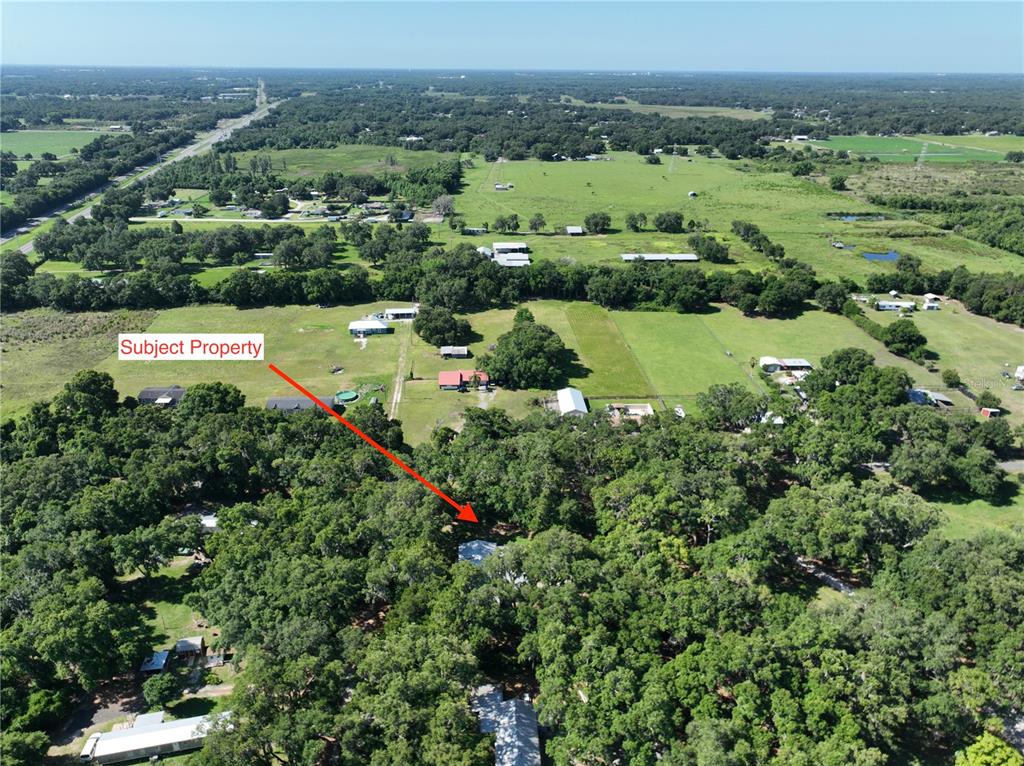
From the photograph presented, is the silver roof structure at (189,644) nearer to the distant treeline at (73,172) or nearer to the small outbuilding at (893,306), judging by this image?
the small outbuilding at (893,306)

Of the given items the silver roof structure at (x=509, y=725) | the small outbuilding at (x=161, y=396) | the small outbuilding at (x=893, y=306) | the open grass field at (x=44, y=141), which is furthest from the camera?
the open grass field at (x=44, y=141)

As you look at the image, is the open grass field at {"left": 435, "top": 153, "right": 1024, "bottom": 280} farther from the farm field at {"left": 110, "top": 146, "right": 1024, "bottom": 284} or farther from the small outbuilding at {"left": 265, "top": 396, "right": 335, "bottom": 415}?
the small outbuilding at {"left": 265, "top": 396, "right": 335, "bottom": 415}

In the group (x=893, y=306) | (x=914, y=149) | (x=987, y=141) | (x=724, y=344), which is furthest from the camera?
(x=987, y=141)

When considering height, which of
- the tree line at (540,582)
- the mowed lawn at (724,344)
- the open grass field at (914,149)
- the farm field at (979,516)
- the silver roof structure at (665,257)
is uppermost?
the open grass field at (914,149)

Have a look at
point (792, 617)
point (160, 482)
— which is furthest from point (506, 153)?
point (792, 617)

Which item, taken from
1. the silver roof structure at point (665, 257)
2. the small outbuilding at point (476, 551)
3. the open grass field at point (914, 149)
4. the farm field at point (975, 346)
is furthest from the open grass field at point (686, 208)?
the small outbuilding at point (476, 551)

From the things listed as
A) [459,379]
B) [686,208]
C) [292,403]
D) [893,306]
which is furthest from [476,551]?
[686,208]

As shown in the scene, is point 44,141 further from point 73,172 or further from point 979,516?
point 979,516
